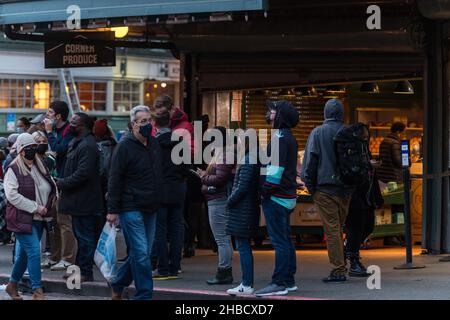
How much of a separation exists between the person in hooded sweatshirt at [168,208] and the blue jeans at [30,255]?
1457mm

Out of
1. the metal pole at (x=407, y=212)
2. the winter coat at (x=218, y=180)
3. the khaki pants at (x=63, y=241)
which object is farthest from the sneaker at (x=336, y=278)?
the khaki pants at (x=63, y=241)

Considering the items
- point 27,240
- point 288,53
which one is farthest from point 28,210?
point 288,53

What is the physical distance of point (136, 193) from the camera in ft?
34.6

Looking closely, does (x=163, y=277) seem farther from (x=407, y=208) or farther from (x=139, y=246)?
(x=407, y=208)

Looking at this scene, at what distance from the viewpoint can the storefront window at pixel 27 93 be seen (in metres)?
38.0

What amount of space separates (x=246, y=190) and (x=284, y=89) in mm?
6710

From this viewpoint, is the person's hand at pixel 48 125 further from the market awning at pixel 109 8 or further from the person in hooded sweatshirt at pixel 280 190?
the person in hooded sweatshirt at pixel 280 190

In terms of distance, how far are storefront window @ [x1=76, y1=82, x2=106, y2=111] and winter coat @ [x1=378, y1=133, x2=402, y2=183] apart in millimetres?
23649

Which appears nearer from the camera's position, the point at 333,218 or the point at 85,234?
the point at 333,218

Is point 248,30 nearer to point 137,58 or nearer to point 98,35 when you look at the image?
point 98,35

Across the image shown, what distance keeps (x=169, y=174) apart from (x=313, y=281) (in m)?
2.06

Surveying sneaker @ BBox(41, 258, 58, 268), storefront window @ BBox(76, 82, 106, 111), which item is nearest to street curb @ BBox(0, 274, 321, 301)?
sneaker @ BBox(41, 258, 58, 268)

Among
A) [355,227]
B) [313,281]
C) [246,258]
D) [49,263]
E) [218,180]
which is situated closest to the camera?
[246,258]

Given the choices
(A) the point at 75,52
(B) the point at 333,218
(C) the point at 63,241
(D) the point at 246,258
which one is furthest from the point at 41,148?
(A) the point at 75,52
